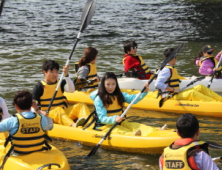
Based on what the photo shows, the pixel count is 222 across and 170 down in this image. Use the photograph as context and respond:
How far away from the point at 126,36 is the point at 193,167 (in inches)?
486

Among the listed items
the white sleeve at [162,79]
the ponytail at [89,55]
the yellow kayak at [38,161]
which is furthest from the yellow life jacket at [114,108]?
the ponytail at [89,55]

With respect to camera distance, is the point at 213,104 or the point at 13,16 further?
the point at 13,16

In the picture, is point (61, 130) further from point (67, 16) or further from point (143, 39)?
point (67, 16)

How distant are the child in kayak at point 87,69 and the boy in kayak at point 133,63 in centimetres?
88

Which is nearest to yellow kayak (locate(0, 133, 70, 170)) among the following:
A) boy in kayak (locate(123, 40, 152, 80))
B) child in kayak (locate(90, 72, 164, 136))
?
child in kayak (locate(90, 72, 164, 136))

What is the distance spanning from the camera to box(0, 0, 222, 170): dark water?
6477mm

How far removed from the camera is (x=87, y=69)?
8.00 metres

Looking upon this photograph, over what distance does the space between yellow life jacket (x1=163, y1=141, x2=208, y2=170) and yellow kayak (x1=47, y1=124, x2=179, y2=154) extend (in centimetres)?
162

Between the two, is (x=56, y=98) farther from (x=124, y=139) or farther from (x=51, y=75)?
(x=124, y=139)

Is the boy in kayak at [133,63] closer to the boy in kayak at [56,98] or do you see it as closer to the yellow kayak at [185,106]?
the yellow kayak at [185,106]

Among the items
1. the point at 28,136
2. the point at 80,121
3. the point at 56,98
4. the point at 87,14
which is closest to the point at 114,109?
the point at 80,121

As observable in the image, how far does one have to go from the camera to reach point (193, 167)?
3486mm

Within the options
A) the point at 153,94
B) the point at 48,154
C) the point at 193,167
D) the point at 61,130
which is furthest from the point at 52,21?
the point at 193,167

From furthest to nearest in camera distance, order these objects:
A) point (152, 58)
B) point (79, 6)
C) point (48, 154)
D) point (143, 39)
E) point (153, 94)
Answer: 1. point (79, 6)
2. point (143, 39)
3. point (152, 58)
4. point (153, 94)
5. point (48, 154)
